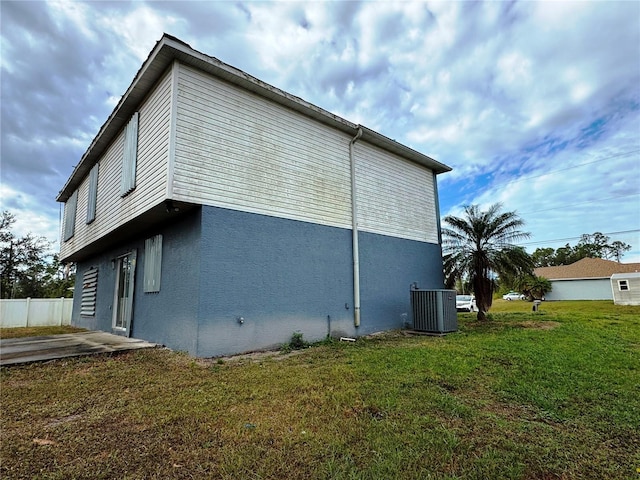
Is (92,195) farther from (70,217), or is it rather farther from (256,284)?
(256,284)

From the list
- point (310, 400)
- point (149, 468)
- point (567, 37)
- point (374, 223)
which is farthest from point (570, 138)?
point (149, 468)

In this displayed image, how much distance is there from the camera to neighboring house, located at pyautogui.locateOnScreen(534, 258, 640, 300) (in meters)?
32.0

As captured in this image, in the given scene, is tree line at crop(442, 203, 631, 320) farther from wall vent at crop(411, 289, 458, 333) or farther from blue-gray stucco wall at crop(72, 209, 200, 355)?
blue-gray stucco wall at crop(72, 209, 200, 355)

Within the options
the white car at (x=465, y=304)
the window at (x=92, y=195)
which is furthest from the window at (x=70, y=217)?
the white car at (x=465, y=304)

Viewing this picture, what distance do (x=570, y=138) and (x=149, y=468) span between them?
19828 mm

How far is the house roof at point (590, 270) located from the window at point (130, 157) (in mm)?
35388

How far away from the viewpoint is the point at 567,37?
8.84 metres

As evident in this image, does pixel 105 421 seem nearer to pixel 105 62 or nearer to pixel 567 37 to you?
pixel 105 62

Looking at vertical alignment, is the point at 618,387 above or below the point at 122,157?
below

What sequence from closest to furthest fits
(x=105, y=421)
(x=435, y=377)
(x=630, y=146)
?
1. (x=105, y=421)
2. (x=435, y=377)
3. (x=630, y=146)

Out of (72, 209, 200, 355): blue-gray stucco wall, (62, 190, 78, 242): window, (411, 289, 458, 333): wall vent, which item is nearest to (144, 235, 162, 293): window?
(72, 209, 200, 355): blue-gray stucco wall

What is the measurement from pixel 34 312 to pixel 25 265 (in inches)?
521

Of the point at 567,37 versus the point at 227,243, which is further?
the point at 567,37

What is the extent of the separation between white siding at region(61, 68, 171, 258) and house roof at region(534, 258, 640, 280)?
116 ft
